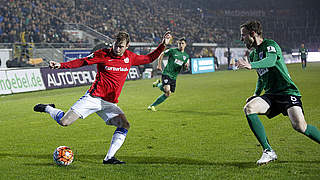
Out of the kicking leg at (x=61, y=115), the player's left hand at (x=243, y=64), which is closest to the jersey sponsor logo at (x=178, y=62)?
the kicking leg at (x=61, y=115)

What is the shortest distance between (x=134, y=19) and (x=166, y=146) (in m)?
36.8

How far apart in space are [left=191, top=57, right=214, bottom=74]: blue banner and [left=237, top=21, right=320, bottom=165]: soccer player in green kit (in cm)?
2974

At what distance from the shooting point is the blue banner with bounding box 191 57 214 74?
3593 cm

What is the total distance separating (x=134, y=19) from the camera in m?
43.1

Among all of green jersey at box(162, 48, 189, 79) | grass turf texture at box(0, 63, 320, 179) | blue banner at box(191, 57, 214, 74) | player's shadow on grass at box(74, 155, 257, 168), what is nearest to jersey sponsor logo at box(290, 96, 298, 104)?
grass turf texture at box(0, 63, 320, 179)

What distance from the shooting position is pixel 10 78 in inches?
776

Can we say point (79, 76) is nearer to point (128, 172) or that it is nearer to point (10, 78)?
point (10, 78)

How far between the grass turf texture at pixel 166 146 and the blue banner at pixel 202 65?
22766mm

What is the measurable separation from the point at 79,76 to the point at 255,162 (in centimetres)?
1885

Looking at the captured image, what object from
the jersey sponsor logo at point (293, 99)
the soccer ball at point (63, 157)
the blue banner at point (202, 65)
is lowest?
the blue banner at point (202, 65)

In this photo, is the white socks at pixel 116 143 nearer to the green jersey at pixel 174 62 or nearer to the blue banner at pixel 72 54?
the green jersey at pixel 174 62

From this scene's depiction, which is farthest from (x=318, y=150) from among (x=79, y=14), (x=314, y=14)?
(x=314, y=14)

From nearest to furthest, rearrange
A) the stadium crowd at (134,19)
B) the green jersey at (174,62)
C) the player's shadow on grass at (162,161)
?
the player's shadow on grass at (162,161) → the green jersey at (174,62) → the stadium crowd at (134,19)

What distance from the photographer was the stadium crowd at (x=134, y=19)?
2888cm
